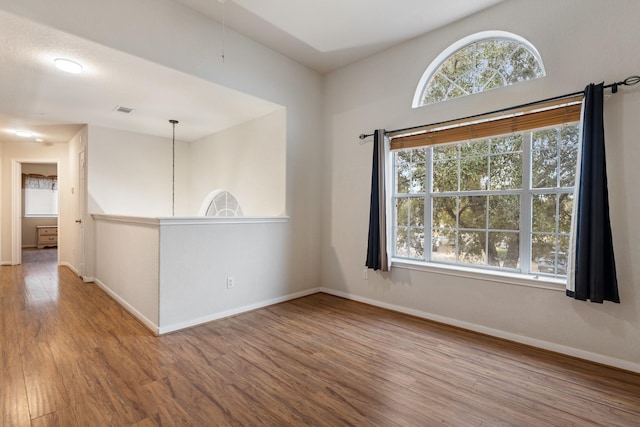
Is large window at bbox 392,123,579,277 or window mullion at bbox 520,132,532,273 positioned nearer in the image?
large window at bbox 392,123,579,277

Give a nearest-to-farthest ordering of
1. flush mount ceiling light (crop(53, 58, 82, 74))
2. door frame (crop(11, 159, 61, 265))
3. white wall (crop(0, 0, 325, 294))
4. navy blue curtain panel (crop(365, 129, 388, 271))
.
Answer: white wall (crop(0, 0, 325, 294)), flush mount ceiling light (crop(53, 58, 82, 74)), navy blue curtain panel (crop(365, 129, 388, 271)), door frame (crop(11, 159, 61, 265))

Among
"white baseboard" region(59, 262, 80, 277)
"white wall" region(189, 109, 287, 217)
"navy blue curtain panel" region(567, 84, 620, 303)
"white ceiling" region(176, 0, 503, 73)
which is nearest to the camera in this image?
"navy blue curtain panel" region(567, 84, 620, 303)

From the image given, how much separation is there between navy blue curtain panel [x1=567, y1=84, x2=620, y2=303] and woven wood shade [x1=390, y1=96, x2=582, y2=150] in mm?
154

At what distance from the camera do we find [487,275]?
2.84 meters

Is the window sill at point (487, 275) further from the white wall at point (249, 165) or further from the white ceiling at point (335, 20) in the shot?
the white ceiling at point (335, 20)

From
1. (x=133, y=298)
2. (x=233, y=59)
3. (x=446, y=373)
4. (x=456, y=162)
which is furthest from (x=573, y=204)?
(x=133, y=298)

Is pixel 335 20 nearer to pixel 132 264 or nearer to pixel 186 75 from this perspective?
pixel 186 75

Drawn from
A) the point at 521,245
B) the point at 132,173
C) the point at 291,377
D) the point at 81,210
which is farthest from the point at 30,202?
the point at 521,245

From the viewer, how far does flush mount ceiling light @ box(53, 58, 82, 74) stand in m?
2.67

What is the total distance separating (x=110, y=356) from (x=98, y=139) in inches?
148

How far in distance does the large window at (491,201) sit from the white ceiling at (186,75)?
1316 mm

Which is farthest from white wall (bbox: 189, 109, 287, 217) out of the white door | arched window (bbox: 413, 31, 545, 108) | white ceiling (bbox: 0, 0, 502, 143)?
arched window (bbox: 413, 31, 545, 108)

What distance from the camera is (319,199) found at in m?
4.31

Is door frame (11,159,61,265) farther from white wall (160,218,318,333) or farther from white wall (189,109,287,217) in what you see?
white wall (160,218,318,333)
